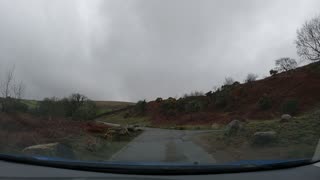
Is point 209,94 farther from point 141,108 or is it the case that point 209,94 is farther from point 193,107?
point 141,108

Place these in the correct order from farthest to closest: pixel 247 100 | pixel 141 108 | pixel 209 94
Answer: pixel 141 108 → pixel 209 94 → pixel 247 100

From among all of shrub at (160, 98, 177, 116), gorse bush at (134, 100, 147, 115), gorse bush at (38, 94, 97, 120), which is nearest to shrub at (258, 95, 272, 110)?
shrub at (160, 98, 177, 116)

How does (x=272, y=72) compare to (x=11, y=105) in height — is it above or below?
above

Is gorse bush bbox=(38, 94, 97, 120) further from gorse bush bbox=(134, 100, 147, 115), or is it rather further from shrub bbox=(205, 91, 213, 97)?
gorse bush bbox=(134, 100, 147, 115)

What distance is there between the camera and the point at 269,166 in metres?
3.80

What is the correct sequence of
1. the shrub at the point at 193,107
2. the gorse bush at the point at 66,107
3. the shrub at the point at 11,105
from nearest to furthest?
the shrub at the point at 11,105
the gorse bush at the point at 66,107
the shrub at the point at 193,107

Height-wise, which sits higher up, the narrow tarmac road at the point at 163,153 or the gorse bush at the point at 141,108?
the gorse bush at the point at 141,108

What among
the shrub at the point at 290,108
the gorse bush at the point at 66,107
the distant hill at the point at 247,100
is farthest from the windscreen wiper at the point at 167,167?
the distant hill at the point at 247,100

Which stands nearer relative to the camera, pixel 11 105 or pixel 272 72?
pixel 11 105

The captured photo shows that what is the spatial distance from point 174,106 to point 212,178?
96.5 metres

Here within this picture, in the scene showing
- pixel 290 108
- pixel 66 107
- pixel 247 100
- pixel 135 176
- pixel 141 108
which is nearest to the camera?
pixel 135 176

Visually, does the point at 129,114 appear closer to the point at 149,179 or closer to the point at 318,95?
the point at 318,95

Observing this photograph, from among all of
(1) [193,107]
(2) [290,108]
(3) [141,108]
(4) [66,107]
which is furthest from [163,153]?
(3) [141,108]

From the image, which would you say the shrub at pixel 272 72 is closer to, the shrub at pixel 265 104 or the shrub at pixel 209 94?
the shrub at pixel 209 94
